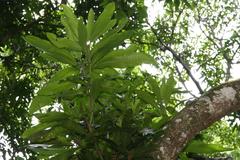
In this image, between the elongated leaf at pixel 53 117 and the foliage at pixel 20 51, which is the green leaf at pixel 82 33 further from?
the foliage at pixel 20 51

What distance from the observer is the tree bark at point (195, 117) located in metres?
1.40

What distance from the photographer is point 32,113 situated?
5.14ft

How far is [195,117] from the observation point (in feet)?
4.83

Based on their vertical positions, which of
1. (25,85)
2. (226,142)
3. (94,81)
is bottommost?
(94,81)

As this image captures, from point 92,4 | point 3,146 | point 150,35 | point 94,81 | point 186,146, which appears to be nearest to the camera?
point 94,81

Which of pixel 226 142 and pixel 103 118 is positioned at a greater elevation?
pixel 226 142

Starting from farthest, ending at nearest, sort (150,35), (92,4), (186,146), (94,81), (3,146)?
(150,35) < (3,146) < (92,4) < (186,146) < (94,81)

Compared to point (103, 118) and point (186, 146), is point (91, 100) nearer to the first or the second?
point (103, 118)

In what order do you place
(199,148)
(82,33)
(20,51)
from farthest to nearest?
(20,51), (199,148), (82,33)

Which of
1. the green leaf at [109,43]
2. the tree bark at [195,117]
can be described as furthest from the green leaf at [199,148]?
the green leaf at [109,43]

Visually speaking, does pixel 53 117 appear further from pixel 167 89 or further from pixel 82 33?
pixel 167 89

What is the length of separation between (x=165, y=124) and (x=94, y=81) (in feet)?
1.09

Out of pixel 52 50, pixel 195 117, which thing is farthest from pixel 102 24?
pixel 195 117

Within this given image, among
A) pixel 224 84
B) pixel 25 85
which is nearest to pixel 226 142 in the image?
pixel 25 85
